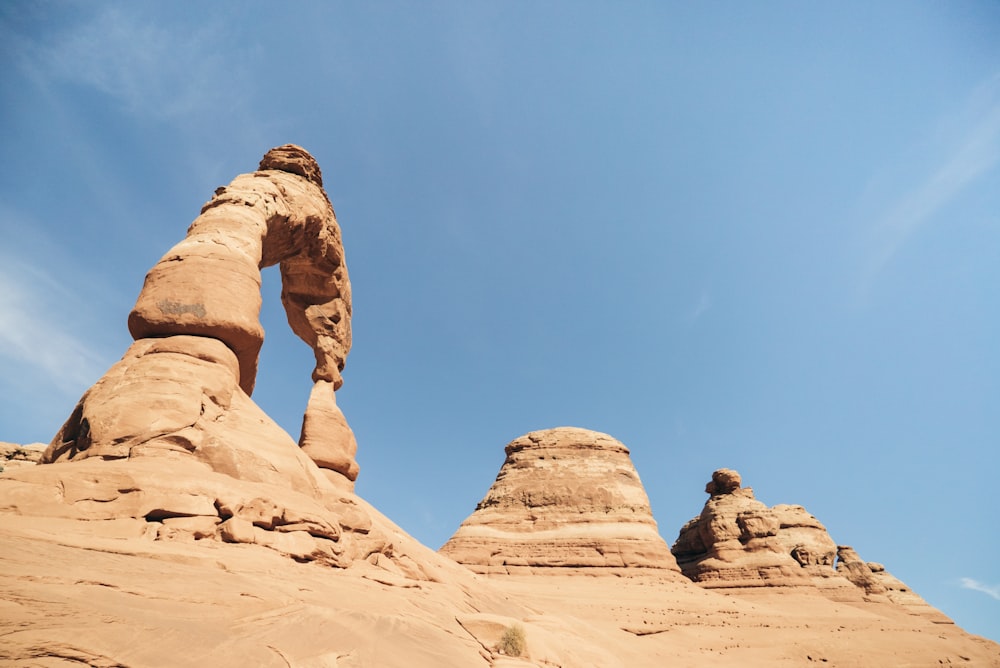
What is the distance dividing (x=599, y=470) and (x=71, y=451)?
117ft

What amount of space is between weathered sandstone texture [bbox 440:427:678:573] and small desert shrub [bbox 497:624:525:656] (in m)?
26.4

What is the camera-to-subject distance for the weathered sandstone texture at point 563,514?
3272cm

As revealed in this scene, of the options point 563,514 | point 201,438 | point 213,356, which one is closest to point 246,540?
point 201,438

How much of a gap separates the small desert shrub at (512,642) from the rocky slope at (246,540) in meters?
0.06

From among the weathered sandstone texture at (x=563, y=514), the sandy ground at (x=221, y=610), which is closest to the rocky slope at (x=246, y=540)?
the sandy ground at (x=221, y=610)

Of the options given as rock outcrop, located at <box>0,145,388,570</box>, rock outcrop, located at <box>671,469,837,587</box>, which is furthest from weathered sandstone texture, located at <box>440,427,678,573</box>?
rock outcrop, located at <box>0,145,388,570</box>

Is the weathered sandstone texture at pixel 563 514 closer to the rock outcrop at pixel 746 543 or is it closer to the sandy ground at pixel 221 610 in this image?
the rock outcrop at pixel 746 543

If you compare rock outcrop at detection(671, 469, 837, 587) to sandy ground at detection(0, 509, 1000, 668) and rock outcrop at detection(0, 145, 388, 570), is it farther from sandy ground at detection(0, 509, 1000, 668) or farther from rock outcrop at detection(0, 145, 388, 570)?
rock outcrop at detection(0, 145, 388, 570)

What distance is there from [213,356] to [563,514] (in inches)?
1218

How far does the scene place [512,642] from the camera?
7.77 metres

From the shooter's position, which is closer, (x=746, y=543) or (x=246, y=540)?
(x=246, y=540)

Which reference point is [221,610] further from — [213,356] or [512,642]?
[213,356]

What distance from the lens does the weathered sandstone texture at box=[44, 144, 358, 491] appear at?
8055mm

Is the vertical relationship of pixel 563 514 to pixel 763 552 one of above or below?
above
